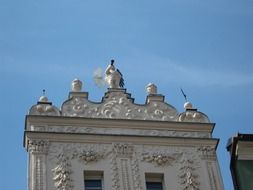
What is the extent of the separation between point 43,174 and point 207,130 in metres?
5.90

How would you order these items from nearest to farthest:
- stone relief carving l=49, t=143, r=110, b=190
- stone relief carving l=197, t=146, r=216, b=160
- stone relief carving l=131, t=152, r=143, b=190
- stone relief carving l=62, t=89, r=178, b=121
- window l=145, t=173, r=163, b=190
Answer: stone relief carving l=49, t=143, r=110, b=190
stone relief carving l=131, t=152, r=143, b=190
window l=145, t=173, r=163, b=190
stone relief carving l=197, t=146, r=216, b=160
stone relief carving l=62, t=89, r=178, b=121

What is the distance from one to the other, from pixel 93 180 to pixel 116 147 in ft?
4.41

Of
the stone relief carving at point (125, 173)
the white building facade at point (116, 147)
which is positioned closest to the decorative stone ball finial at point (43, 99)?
the white building facade at point (116, 147)

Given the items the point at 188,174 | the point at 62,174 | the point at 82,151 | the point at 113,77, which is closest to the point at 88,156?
the point at 82,151

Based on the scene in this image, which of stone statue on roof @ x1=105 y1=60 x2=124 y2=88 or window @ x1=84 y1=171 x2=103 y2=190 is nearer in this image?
window @ x1=84 y1=171 x2=103 y2=190

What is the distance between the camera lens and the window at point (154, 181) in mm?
26561

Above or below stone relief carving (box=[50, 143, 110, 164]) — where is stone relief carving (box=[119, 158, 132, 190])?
below

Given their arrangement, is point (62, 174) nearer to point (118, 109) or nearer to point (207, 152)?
point (118, 109)

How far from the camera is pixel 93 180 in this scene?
26.3 m

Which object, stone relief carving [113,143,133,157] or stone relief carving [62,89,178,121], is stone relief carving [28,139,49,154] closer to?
stone relief carving [62,89,178,121]

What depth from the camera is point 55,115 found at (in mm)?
27281

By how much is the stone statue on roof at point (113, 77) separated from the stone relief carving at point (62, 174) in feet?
12.6

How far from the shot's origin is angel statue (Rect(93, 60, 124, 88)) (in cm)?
2908

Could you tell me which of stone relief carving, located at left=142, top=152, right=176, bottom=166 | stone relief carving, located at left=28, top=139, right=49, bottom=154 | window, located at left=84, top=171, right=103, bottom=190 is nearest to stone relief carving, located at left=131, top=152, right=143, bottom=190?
stone relief carving, located at left=142, top=152, right=176, bottom=166
